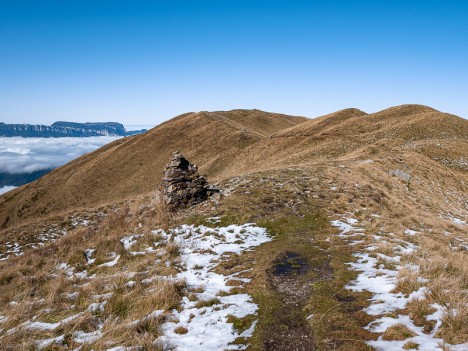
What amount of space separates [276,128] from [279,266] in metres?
83.4

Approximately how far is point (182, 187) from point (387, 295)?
490 inches

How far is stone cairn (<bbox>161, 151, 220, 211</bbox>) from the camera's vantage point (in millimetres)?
16484

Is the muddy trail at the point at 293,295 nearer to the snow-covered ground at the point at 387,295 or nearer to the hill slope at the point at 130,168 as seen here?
the snow-covered ground at the point at 387,295

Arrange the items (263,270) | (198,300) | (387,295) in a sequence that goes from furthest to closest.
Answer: (263,270)
(198,300)
(387,295)

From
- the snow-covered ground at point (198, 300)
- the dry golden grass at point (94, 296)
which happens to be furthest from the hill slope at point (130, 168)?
the snow-covered ground at point (198, 300)

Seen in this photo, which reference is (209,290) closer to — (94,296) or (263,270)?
→ (263,270)

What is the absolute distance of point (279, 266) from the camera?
9.11 meters

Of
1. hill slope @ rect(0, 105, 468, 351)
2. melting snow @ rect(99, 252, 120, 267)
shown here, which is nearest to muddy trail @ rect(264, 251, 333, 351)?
hill slope @ rect(0, 105, 468, 351)

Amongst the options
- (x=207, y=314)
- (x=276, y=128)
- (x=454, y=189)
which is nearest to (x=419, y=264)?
(x=207, y=314)

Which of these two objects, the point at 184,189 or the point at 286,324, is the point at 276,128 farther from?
the point at 286,324

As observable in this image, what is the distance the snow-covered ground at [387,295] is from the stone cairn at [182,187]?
877 cm

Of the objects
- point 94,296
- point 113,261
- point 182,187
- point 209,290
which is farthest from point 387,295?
point 182,187

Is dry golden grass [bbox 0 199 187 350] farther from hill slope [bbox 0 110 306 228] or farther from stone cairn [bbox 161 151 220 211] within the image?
hill slope [bbox 0 110 306 228]

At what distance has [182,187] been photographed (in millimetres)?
17031
